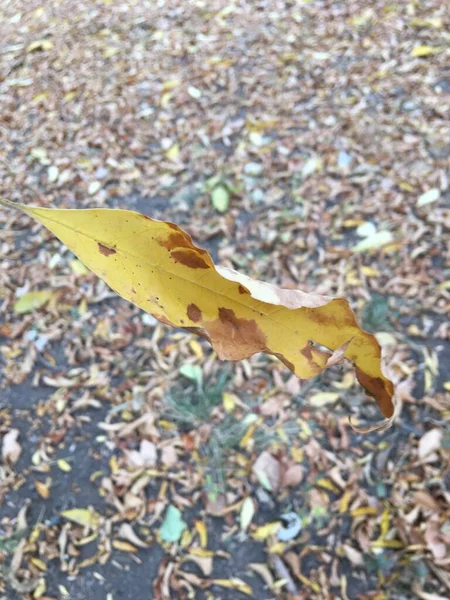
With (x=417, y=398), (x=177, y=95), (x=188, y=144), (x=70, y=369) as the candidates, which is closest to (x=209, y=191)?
(x=188, y=144)

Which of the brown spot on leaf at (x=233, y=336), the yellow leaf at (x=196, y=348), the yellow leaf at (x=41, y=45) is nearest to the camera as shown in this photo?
the brown spot on leaf at (x=233, y=336)

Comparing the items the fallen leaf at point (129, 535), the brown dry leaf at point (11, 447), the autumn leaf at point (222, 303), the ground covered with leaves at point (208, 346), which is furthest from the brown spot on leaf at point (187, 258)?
the brown dry leaf at point (11, 447)

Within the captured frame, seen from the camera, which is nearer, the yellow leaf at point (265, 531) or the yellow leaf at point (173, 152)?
the yellow leaf at point (265, 531)

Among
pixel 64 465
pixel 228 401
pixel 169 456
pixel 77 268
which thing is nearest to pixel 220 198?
pixel 77 268

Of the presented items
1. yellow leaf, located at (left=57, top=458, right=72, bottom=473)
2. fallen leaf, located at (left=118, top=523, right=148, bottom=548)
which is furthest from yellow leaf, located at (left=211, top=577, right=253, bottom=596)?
yellow leaf, located at (left=57, top=458, right=72, bottom=473)

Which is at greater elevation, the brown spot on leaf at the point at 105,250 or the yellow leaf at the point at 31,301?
the brown spot on leaf at the point at 105,250

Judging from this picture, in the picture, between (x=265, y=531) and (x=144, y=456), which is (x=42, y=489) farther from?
(x=265, y=531)

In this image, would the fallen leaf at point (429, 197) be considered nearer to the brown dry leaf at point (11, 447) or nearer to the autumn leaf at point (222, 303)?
the brown dry leaf at point (11, 447)

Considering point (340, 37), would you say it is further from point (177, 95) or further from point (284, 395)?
point (284, 395)
